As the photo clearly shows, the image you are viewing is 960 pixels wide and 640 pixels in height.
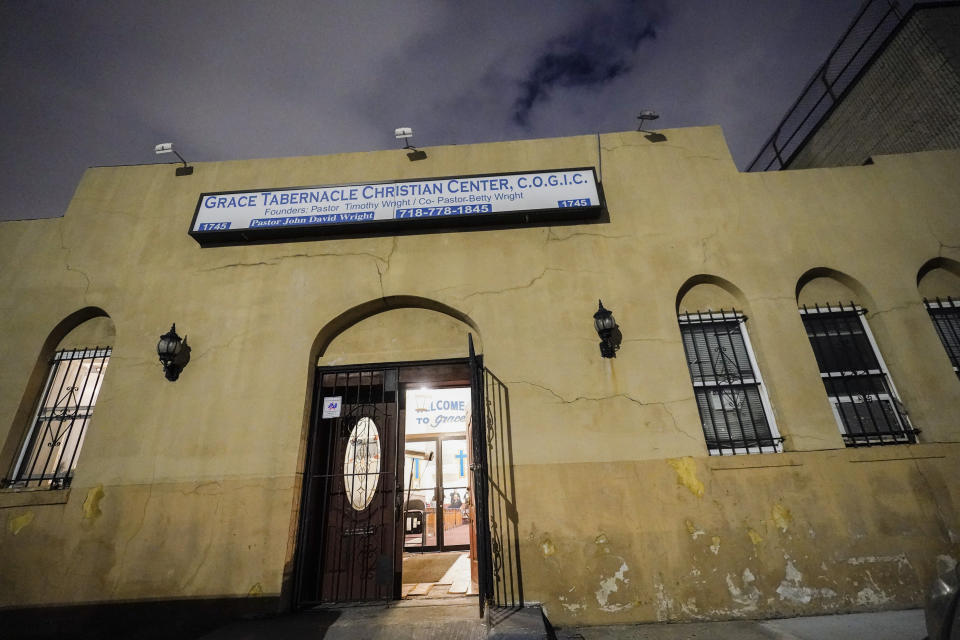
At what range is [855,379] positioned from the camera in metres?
5.23

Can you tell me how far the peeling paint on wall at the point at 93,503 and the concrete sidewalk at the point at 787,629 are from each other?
534 cm

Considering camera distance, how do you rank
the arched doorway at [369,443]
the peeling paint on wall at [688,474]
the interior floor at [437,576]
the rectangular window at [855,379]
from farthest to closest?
the interior floor at [437,576] → the arched doorway at [369,443] → the rectangular window at [855,379] → the peeling paint on wall at [688,474]

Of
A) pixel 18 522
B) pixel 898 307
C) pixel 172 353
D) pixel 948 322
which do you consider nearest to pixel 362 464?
pixel 172 353

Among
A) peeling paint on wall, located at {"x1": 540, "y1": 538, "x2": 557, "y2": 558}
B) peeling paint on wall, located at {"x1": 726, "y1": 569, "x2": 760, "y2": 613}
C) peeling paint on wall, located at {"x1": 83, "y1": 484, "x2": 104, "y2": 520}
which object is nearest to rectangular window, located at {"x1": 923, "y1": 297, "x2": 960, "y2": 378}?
peeling paint on wall, located at {"x1": 726, "y1": 569, "x2": 760, "y2": 613}

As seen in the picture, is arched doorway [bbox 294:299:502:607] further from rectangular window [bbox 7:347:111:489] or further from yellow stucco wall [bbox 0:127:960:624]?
rectangular window [bbox 7:347:111:489]

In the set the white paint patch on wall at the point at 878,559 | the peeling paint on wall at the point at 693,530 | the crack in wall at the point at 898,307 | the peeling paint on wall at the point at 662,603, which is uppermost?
the crack in wall at the point at 898,307

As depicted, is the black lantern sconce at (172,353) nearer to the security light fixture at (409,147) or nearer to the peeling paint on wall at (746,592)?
the security light fixture at (409,147)

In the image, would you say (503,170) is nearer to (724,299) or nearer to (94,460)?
(724,299)

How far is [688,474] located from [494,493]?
221 cm

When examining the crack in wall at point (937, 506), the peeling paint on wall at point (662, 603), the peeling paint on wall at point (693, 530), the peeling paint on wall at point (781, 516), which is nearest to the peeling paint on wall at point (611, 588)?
the peeling paint on wall at point (662, 603)

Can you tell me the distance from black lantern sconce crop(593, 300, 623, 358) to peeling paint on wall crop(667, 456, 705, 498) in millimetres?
1387

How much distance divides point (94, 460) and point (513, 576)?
5178mm

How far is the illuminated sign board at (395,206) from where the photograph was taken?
5.85m

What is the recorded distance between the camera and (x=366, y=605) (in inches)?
186
